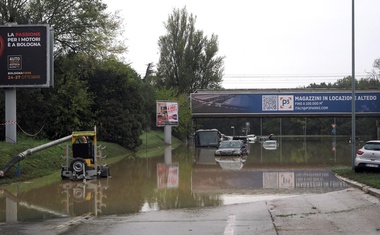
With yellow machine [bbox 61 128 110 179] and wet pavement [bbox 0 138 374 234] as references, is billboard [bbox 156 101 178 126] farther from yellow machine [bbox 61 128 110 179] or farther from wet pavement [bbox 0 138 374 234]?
yellow machine [bbox 61 128 110 179]

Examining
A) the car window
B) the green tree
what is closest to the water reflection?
the car window

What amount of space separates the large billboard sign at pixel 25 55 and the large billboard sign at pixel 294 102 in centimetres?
3983

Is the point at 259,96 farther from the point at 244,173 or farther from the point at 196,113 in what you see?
the point at 244,173

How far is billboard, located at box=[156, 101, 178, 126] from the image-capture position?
64.8 m

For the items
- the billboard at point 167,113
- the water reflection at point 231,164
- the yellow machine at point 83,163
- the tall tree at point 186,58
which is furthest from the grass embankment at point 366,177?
the tall tree at point 186,58

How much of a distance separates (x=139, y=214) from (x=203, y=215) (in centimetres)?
173

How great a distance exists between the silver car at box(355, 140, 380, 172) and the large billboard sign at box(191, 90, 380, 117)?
41.8 m

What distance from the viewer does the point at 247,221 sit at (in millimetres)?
11805

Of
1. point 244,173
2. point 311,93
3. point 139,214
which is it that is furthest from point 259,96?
point 139,214

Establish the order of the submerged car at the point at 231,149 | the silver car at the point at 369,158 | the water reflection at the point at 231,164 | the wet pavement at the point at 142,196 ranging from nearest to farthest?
the wet pavement at the point at 142,196 < the silver car at the point at 369,158 < the water reflection at the point at 231,164 < the submerged car at the point at 231,149

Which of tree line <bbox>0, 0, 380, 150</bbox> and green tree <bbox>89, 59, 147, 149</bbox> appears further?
green tree <bbox>89, 59, 147, 149</bbox>

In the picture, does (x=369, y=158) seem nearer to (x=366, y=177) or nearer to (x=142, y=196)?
(x=366, y=177)

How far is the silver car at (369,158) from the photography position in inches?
833

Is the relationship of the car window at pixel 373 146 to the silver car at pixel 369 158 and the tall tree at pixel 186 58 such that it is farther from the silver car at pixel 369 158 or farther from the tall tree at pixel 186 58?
the tall tree at pixel 186 58
